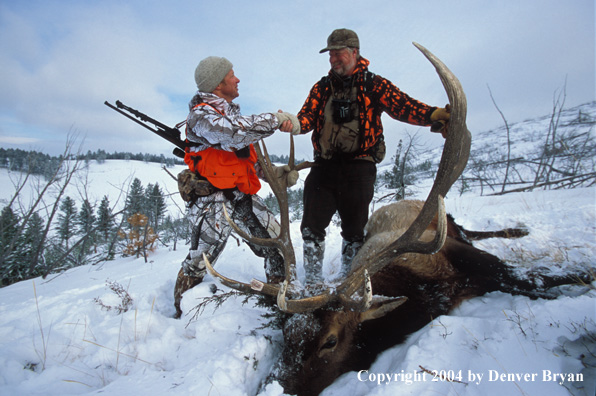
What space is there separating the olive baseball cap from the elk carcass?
95 cm

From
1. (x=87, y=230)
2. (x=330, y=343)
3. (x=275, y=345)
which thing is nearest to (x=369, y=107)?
(x=330, y=343)

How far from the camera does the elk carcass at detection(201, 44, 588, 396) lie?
1.73m

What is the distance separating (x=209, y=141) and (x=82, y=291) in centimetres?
391

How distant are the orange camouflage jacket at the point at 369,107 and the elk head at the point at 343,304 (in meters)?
0.56

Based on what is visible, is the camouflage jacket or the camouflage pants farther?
the camouflage pants

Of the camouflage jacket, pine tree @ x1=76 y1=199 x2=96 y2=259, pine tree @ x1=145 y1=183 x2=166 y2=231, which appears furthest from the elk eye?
pine tree @ x1=145 y1=183 x2=166 y2=231

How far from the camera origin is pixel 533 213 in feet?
11.8

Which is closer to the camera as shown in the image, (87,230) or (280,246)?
(280,246)

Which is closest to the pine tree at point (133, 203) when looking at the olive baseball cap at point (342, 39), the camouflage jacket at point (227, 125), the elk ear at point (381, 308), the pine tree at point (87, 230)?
the pine tree at point (87, 230)

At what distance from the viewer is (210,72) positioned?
8.43 ft

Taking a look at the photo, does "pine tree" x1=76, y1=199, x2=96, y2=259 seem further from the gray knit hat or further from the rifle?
the gray knit hat

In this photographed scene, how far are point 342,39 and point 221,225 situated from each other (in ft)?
7.03

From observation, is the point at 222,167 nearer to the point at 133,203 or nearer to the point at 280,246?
the point at 280,246

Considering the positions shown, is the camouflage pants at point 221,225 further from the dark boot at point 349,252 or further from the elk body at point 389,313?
the elk body at point 389,313
